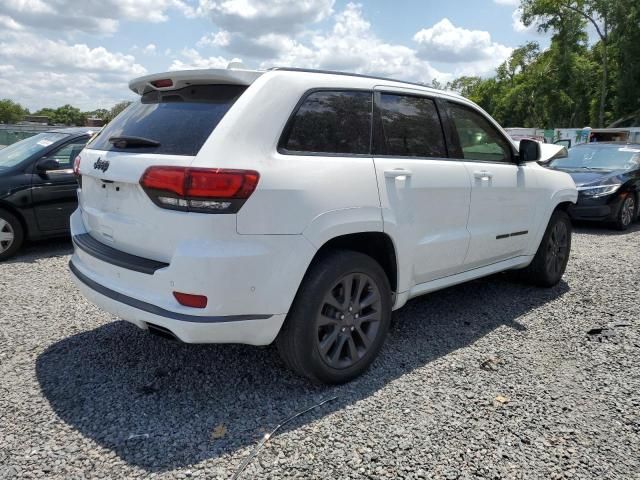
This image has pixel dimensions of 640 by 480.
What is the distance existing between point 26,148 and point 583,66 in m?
42.6

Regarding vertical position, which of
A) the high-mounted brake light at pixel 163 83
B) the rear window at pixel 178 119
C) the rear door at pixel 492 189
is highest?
the high-mounted brake light at pixel 163 83

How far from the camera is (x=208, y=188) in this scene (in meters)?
2.54

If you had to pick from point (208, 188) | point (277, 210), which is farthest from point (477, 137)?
point (208, 188)

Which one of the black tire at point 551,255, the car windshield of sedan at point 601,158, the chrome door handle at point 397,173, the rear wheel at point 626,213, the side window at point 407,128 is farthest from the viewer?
the car windshield of sedan at point 601,158

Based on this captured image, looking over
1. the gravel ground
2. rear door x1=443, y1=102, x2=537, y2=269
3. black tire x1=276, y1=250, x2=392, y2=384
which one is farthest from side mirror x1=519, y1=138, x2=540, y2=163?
black tire x1=276, y1=250, x2=392, y2=384

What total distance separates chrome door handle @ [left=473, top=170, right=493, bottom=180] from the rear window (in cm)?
201

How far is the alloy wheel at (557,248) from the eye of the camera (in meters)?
5.23

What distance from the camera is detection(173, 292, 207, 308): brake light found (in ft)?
8.54

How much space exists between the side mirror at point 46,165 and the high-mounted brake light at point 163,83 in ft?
12.9

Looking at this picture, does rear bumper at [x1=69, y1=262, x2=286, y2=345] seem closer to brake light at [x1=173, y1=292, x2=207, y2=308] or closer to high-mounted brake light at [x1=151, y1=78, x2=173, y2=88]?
brake light at [x1=173, y1=292, x2=207, y2=308]

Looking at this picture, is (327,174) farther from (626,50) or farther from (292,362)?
(626,50)

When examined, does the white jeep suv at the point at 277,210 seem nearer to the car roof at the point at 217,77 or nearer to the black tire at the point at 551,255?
the car roof at the point at 217,77

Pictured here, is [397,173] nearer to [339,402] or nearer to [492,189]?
[492,189]

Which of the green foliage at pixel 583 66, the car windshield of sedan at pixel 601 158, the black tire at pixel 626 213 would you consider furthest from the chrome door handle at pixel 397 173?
the green foliage at pixel 583 66
